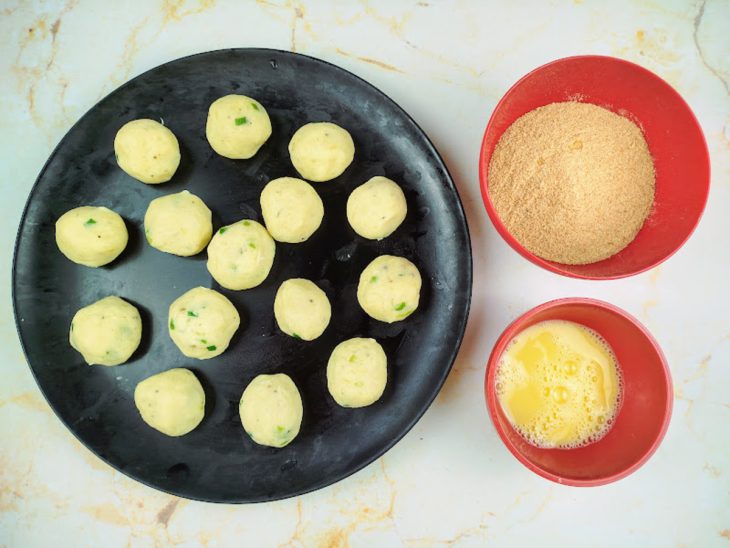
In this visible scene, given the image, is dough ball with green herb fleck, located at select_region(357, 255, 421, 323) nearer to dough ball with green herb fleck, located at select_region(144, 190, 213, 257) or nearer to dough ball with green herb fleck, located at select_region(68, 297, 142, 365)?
dough ball with green herb fleck, located at select_region(144, 190, 213, 257)

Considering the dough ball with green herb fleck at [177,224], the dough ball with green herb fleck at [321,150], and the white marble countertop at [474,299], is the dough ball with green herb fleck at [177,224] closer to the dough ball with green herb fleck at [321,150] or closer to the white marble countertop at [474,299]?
the dough ball with green herb fleck at [321,150]

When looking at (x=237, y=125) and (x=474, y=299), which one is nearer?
(x=237, y=125)

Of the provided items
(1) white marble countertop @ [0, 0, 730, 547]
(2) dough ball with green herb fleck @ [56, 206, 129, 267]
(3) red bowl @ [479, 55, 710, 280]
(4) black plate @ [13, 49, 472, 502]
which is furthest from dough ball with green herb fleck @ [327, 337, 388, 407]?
(2) dough ball with green herb fleck @ [56, 206, 129, 267]

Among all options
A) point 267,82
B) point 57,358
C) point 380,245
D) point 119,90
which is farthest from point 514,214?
point 57,358

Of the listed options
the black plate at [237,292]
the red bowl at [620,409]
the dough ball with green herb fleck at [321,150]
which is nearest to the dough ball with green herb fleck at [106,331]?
the black plate at [237,292]

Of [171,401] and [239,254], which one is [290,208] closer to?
[239,254]

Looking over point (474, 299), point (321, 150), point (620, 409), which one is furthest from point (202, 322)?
point (620, 409)
